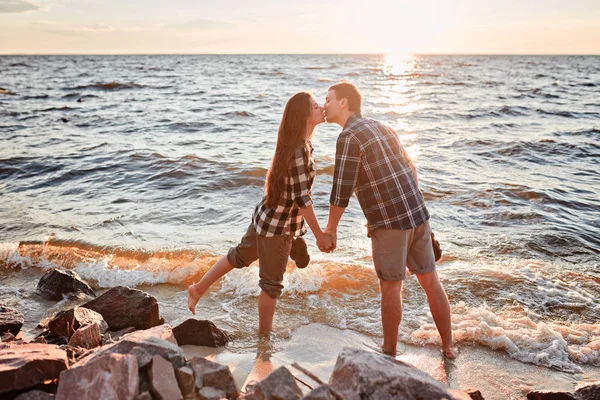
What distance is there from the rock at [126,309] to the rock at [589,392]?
3.79 m

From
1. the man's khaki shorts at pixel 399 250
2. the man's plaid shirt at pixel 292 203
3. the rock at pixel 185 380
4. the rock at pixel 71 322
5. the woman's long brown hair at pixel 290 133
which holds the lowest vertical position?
the rock at pixel 71 322

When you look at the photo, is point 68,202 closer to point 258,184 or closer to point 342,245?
point 258,184

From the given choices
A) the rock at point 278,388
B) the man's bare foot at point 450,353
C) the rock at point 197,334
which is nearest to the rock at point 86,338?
the rock at point 197,334

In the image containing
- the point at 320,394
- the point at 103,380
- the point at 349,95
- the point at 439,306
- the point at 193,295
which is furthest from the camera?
the point at 193,295

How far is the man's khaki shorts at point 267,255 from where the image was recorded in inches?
171

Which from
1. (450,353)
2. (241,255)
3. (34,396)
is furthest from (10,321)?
(450,353)

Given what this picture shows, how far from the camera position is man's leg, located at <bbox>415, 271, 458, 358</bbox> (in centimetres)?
440

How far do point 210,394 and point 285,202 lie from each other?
165cm

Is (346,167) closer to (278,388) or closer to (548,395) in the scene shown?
(278,388)

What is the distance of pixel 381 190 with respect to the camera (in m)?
4.09

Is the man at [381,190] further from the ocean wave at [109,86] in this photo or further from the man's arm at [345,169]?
the ocean wave at [109,86]

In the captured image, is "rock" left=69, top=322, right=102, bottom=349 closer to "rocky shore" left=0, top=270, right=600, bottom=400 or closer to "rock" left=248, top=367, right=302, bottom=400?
"rocky shore" left=0, top=270, right=600, bottom=400

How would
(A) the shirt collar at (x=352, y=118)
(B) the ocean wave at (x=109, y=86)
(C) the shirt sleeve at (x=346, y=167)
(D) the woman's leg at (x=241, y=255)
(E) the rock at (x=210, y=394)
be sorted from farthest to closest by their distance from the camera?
(B) the ocean wave at (x=109, y=86) → (D) the woman's leg at (x=241, y=255) → (A) the shirt collar at (x=352, y=118) → (C) the shirt sleeve at (x=346, y=167) → (E) the rock at (x=210, y=394)

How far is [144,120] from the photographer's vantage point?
21828 mm
